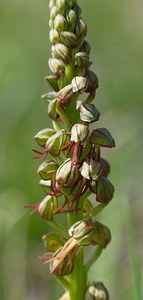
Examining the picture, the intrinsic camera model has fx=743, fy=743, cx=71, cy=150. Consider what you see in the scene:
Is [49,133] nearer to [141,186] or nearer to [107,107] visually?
[141,186]

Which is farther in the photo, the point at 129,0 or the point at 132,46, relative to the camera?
the point at 129,0

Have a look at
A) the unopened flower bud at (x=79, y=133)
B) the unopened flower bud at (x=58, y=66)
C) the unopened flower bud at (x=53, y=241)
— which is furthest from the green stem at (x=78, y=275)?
the unopened flower bud at (x=58, y=66)

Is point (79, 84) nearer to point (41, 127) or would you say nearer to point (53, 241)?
point (53, 241)

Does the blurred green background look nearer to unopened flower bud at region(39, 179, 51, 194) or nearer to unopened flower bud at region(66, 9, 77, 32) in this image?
unopened flower bud at region(39, 179, 51, 194)

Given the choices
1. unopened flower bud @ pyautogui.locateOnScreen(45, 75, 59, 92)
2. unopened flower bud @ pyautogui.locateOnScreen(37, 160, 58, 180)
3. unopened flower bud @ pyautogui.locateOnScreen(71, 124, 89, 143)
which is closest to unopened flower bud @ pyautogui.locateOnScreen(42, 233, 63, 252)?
unopened flower bud @ pyautogui.locateOnScreen(37, 160, 58, 180)

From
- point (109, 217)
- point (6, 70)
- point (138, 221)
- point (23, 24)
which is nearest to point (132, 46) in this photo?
point (23, 24)
